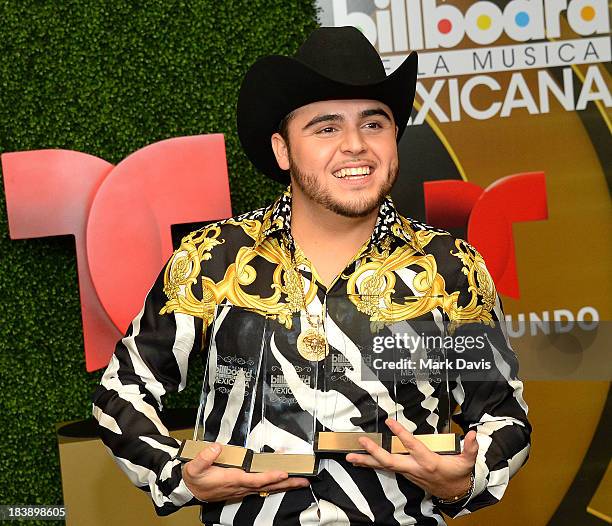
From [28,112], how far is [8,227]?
364 mm

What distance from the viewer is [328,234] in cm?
213

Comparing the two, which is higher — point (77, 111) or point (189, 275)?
point (77, 111)

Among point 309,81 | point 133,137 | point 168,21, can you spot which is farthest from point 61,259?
point 309,81

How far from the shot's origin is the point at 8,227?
9.59 feet

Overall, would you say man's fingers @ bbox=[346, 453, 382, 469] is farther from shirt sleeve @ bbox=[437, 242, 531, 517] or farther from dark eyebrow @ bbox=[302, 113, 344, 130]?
dark eyebrow @ bbox=[302, 113, 344, 130]

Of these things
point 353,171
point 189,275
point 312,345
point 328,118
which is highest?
point 328,118

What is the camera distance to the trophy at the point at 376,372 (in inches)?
67.7

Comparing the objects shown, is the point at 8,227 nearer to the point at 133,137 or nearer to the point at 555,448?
the point at 133,137

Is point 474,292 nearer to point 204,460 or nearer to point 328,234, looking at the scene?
point 328,234

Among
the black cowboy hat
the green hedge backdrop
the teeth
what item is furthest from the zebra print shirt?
the green hedge backdrop

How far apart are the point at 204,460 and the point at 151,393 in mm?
390

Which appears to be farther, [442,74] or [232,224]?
[442,74]

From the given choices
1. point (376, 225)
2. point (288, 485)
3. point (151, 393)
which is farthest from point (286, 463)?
point (376, 225)

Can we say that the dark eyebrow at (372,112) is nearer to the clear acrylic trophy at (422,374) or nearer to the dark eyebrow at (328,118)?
the dark eyebrow at (328,118)
